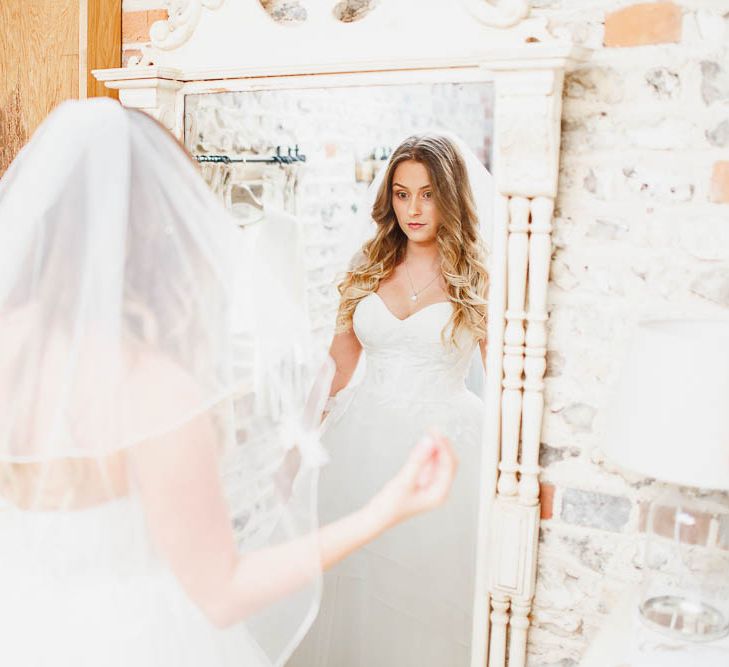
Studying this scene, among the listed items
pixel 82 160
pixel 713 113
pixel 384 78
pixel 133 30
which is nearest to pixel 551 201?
pixel 713 113

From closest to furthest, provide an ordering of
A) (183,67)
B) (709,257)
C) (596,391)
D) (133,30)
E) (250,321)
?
(250,321), (709,257), (596,391), (183,67), (133,30)

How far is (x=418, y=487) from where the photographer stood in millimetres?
1311

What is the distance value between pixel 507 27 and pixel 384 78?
27 cm

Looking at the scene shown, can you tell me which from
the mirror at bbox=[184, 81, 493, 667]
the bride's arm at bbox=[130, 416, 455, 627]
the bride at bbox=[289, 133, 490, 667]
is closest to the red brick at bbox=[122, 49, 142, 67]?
the mirror at bbox=[184, 81, 493, 667]

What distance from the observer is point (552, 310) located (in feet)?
5.69

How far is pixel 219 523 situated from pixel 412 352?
70 cm

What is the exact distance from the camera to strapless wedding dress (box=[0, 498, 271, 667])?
134 centimetres

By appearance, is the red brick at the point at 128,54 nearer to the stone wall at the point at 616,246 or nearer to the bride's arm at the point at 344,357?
the bride's arm at the point at 344,357

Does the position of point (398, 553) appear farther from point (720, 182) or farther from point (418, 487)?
point (720, 182)

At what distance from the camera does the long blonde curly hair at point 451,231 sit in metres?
1.75

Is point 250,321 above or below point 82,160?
below

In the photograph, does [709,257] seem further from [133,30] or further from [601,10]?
[133,30]

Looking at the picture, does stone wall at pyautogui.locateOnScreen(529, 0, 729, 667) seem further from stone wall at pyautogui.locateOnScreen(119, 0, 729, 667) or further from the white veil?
the white veil

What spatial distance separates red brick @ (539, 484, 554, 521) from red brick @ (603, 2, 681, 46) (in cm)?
89
